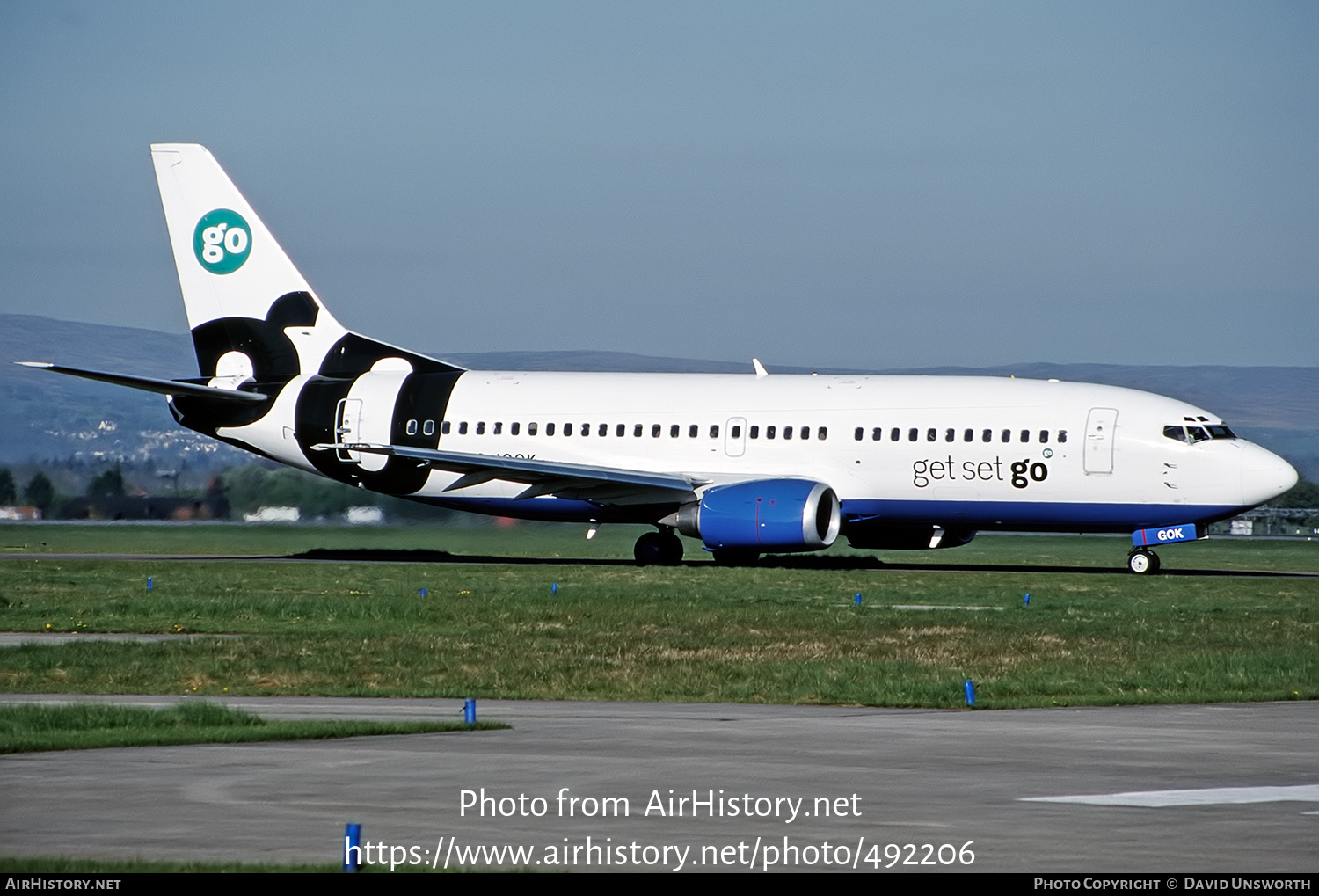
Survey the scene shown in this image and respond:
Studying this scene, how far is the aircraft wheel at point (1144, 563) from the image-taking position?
39094mm

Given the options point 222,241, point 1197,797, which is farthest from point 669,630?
point 222,241

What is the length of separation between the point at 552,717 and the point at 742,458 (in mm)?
23759

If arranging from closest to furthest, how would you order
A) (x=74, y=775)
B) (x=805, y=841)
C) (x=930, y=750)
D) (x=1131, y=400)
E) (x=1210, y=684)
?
(x=805, y=841) → (x=74, y=775) → (x=930, y=750) → (x=1210, y=684) → (x=1131, y=400)

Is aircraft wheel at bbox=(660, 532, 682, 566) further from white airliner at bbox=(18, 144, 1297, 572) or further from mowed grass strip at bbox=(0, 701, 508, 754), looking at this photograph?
mowed grass strip at bbox=(0, 701, 508, 754)

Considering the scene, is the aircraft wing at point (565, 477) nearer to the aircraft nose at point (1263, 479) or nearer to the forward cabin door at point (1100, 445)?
the forward cabin door at point (1100, 445)

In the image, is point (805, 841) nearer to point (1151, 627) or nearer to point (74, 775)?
point (74, 775)

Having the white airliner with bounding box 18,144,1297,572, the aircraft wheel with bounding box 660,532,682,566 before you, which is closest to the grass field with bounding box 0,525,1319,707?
the aircraft wheel with bounding box 660,532,682,566

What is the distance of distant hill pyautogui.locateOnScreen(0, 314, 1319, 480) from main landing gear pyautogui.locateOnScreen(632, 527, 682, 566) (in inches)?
236

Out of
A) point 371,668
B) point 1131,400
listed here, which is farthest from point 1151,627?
point 1131,400

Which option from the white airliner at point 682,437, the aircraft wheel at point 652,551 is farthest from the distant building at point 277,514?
the aircraft wheel at point 652,551

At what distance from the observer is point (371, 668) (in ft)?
71.5

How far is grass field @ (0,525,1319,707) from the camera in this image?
20266 mm

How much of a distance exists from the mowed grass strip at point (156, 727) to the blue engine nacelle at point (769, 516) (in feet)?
71.0

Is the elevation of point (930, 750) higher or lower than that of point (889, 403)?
lower
